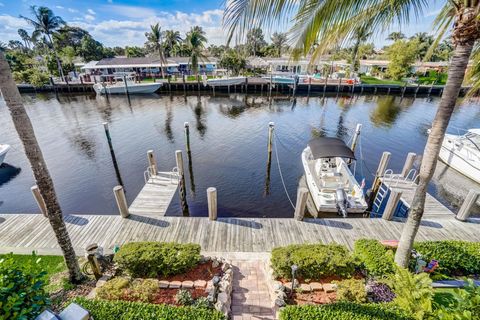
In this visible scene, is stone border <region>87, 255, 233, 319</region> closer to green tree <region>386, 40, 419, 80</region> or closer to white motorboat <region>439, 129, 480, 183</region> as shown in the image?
white motorboat <region>439, 129, 480, 183</region>

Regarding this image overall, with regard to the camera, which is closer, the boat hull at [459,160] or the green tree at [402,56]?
the boat hull at [459,160]

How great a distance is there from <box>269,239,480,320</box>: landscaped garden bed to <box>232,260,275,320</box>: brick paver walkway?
1.14ft

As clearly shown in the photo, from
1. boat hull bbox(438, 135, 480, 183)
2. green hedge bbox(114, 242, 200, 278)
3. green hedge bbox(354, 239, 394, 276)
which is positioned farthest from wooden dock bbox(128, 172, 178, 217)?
boat hull bbox(438, 135, 480, 183)

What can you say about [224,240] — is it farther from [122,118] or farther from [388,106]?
[388,106]

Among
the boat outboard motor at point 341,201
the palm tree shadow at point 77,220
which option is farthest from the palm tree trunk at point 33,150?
the boat outboard motor at point 341,201

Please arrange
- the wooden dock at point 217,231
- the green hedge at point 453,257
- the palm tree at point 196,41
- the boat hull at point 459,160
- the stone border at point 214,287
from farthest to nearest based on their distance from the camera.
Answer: the palm tree at point 196,41
the boat hull at point 459,160
the wooden dock at point 217,231
the green hedge at point 453,257
the stone border at point 214,287

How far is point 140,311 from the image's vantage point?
4453 millimetres

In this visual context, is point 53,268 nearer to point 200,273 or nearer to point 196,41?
point 200,273

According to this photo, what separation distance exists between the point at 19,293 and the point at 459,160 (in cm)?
2189

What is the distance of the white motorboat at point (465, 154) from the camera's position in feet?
47.3

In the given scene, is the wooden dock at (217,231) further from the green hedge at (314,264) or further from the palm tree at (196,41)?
the palm tree at (196,41)

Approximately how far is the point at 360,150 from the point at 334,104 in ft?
58.6

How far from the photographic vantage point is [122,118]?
2700 cm

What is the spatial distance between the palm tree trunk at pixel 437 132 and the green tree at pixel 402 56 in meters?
46.0
